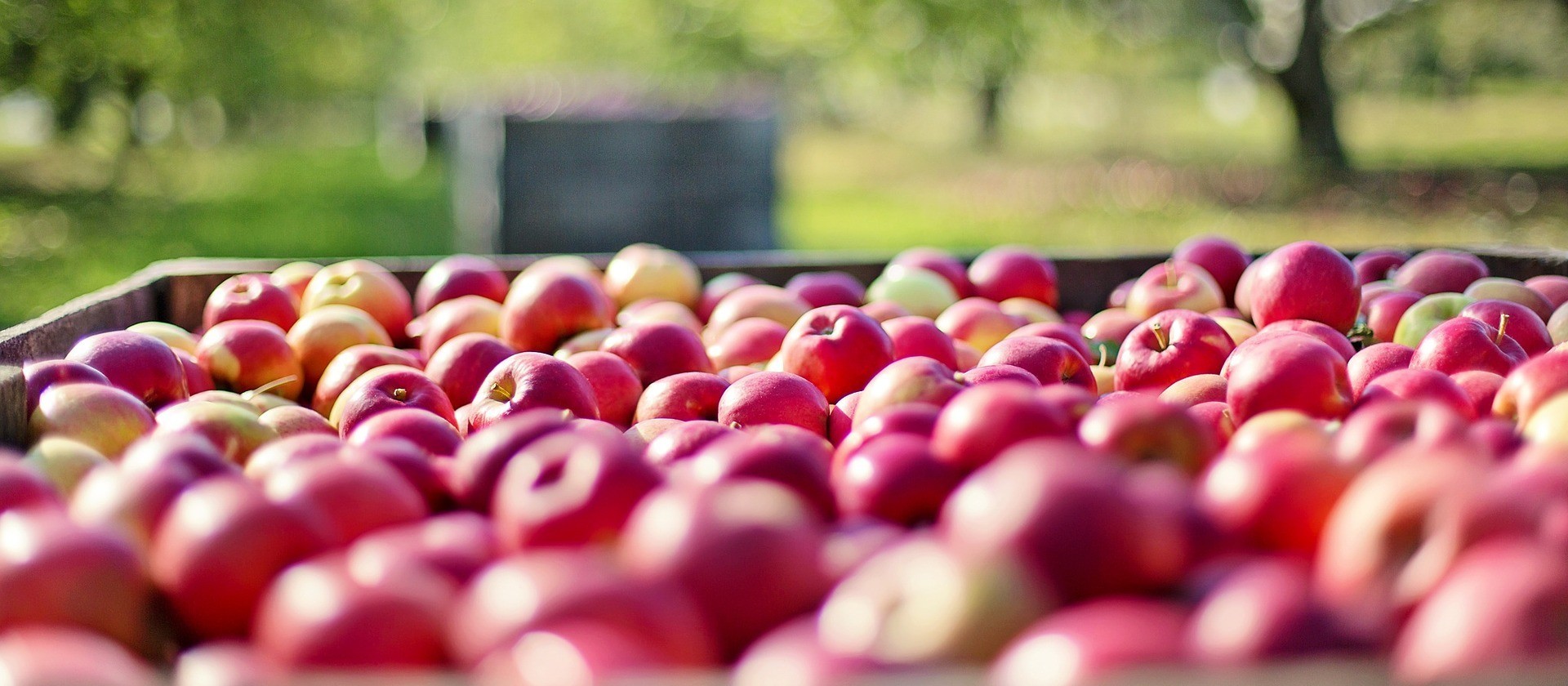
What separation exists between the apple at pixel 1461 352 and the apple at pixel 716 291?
1.78 m

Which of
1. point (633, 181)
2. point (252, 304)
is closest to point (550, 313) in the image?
point (252, 304)

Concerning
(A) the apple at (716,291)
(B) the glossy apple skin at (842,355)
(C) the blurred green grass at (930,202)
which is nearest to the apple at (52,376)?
(B) the glossy apple skin at (842,355)

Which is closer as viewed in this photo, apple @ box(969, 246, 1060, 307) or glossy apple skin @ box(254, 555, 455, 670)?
glossy apple skin @ box(254, 555, 455, 670)

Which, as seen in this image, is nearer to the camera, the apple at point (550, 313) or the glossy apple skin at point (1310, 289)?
the glossy apple skin at point (1310, 289)

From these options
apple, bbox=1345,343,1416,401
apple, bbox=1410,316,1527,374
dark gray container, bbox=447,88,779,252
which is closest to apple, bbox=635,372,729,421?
apple, bbox=1345,343,1416,401

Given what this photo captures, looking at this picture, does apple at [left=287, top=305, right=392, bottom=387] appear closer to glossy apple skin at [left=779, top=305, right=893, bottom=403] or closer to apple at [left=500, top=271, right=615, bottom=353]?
apple at [left=500, top=271, right=615, bottom=353]

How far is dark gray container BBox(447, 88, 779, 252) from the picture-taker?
27.9 feet

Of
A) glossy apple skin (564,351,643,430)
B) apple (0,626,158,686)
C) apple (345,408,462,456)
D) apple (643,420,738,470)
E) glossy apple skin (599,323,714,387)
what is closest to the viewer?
apple (0,626,158,686)

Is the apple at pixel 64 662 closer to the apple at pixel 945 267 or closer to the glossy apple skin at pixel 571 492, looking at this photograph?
the glossy apple skin at pixel 571 492

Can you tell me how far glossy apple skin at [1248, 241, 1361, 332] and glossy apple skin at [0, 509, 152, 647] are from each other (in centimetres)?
235

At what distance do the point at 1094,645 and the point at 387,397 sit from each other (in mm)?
1611

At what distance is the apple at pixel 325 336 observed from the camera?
3.01 m

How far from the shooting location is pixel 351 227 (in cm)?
1447

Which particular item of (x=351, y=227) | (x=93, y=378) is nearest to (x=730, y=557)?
(x=93, y=378)
